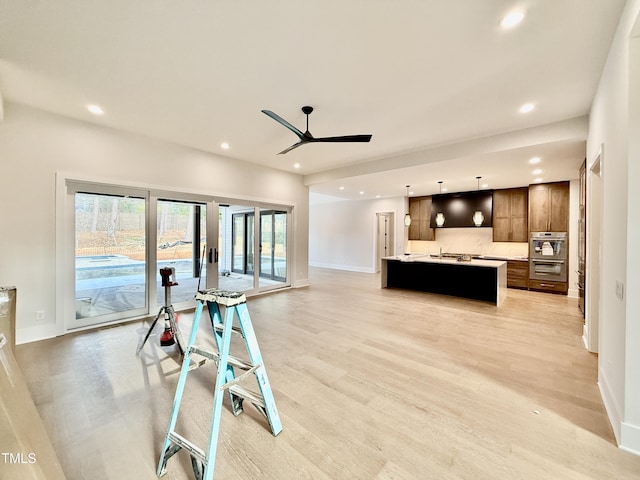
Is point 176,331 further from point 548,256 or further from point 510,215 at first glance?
point 510,215

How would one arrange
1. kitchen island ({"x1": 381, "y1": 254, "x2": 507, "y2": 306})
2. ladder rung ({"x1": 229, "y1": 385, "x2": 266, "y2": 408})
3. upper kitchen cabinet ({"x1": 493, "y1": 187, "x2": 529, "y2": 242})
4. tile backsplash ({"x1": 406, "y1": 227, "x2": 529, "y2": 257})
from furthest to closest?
tile backsplash ({"x1": 406, "y1": 227, "x2": 529, "y2": 257}) < upper kitchen cabinet ({"x1": 493, "y1": 187, "x2": 529, "y2": 242}) < kitchen island ({"x1": 381, "y1": 254, "x2": 507, "y2": 306}) < ladder rung ({"x1": 229, "y1": 385, "x2": 266, "y2": 408})

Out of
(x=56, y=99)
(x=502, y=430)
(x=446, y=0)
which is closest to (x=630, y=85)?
(x=446, y=0)

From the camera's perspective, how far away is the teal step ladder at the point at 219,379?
1.44 meters

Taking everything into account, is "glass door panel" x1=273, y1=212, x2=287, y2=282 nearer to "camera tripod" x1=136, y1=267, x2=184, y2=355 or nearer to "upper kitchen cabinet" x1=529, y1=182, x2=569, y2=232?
"camera tripod" x1=136, y1=267, x2=184, y2=355

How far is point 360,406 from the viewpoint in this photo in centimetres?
214

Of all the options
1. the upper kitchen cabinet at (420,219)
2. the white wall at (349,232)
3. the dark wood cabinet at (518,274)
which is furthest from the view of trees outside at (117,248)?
the dark wood cabinet at (518,274)

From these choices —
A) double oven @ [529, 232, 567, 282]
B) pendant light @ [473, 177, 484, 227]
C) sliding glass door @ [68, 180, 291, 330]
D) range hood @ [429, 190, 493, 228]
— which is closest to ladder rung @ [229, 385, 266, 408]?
sliding glass door @ [68, 180, 291, 330]

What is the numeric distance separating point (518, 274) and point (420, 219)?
124 inches

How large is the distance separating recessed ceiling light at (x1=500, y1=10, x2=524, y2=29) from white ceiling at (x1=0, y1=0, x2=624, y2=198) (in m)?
0.05

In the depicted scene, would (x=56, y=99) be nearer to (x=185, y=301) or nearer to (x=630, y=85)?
(x=185, y=301)

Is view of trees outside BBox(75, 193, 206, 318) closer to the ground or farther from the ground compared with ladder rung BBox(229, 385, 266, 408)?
farther from the ground

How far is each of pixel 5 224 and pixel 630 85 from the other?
241 inches

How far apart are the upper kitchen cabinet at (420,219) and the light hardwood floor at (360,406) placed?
5.02 metres

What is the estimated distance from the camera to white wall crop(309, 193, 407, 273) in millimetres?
9430
